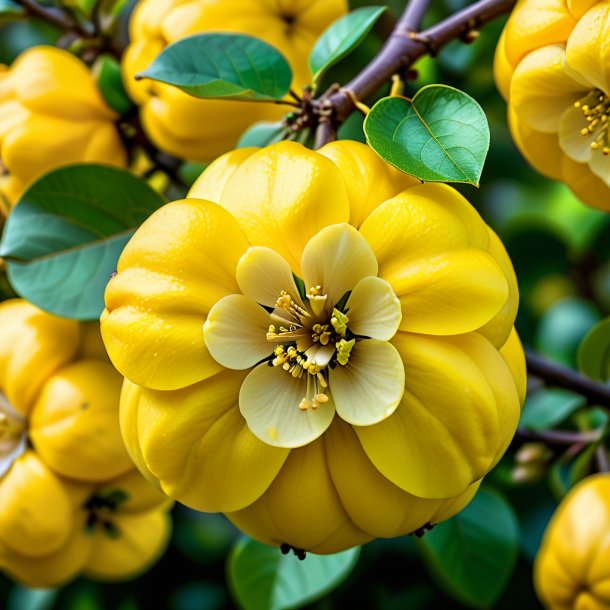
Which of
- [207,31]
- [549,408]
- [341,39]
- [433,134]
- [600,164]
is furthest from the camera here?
[549,408]

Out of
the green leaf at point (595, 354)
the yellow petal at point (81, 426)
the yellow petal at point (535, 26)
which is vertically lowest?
the green leaf at point (595, 354)

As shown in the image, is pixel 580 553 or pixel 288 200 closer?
pixel 288 200

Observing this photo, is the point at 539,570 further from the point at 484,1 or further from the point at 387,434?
the point at 484,1

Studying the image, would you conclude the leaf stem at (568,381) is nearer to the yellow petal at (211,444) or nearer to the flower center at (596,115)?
the flower center at (596,115)

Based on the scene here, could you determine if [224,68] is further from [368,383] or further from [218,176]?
[368,383]

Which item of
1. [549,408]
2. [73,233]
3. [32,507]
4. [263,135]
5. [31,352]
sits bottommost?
[549,408]

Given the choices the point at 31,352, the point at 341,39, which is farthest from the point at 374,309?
the point at 31,352

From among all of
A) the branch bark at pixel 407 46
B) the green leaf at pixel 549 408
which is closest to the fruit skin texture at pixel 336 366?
the branch bark at pixel 407 46
